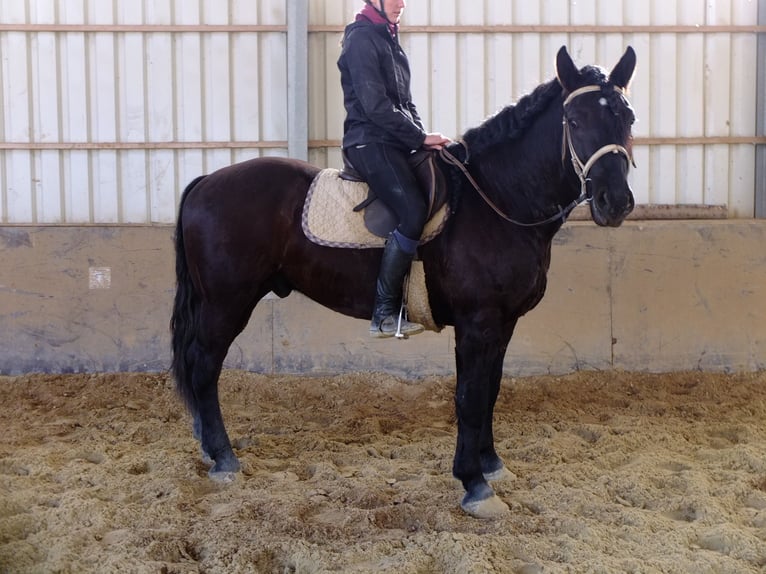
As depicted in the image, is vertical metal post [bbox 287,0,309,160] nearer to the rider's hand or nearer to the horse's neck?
the rider's hand

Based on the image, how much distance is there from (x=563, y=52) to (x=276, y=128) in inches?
132

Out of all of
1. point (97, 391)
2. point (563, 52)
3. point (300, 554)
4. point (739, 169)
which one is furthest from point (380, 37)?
point (739, 169)

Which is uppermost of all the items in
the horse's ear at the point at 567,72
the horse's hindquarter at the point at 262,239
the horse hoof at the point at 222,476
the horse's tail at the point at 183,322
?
the horse's ear at the point at 567,72

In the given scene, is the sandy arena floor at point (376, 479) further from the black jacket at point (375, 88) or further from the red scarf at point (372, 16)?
the red scarf at point (372, 16)

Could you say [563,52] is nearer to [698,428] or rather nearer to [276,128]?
[698,428]

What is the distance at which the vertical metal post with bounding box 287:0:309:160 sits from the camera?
5.95 metres

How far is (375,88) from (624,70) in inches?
43.7

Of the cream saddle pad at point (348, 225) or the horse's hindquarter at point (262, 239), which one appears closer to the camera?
the cream saddle pad at point (348, 225)

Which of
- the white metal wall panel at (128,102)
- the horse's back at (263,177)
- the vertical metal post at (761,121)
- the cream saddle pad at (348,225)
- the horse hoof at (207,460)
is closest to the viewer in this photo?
the cream saddle pad at (348,225)

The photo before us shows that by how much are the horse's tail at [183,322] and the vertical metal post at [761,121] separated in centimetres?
467

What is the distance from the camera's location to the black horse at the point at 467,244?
323 cm

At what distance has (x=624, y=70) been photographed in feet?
10.7

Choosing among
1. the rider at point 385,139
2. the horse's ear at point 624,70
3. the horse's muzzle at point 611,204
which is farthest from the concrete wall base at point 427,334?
the horse's muzzle at point 611,204

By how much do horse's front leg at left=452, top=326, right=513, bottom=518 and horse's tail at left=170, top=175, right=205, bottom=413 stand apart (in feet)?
5.13
